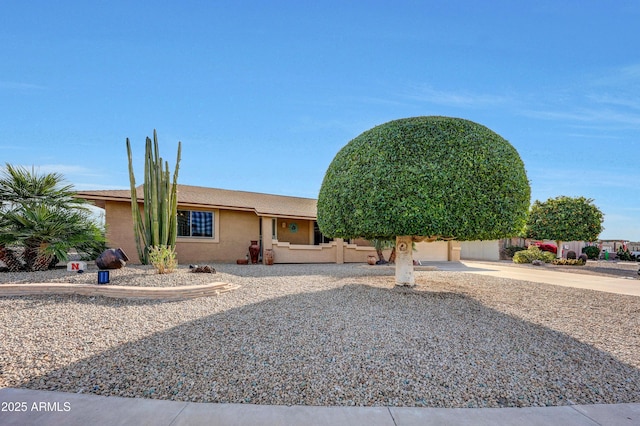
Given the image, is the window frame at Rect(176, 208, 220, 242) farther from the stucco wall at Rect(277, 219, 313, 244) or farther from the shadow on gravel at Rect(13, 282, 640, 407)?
the shadow on gravel at Rect(13, 282, 640, 407)

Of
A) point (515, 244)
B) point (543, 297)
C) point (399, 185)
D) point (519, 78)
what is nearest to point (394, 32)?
point (519, 78)

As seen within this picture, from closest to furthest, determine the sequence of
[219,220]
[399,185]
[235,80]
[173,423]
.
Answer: [173,423] → [399,185] → [235,80] → [219,220]

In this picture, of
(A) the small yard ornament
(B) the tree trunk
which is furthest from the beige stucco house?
(B) the tree trunk

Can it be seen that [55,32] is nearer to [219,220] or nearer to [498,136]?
[219,220]

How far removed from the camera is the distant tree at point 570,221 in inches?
802

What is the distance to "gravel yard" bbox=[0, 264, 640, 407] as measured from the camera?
3404 millimetres

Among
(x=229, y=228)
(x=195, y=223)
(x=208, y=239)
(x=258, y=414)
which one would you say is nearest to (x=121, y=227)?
(x=195, y=223)

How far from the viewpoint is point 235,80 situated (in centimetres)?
1052

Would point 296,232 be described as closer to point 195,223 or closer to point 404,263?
point 195,223

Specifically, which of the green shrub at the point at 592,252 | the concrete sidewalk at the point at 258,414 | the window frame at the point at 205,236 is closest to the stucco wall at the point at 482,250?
the green shrub at the point at 592,252

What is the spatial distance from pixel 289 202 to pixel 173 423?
18334 millimetres

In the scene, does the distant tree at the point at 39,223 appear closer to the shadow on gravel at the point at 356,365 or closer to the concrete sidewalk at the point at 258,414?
the shadow on gravel at the point at 356,365

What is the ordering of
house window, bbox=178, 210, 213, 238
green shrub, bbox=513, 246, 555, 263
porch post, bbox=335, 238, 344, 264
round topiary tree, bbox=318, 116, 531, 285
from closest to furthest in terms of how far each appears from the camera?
round topiary tree, bbox=318, 116, 531, 285
house window, bbox=178, 210, 213, 238
porch post, bbox=335, 238, 344, 264
green shrub, bbox=513, 246, 555, 263

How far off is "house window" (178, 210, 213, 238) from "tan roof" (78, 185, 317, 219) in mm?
627
